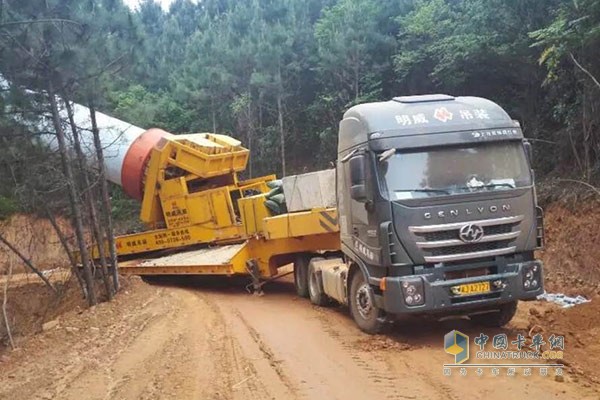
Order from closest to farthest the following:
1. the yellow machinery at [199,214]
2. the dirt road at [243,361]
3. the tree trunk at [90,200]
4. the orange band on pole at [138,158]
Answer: the dirt road at [243,361]
the tree trunk at [90,200]
the yellow machinery at [199,214]
the orange band on pole at [138,158]

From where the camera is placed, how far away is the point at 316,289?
997 cm

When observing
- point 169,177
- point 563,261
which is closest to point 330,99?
point 169,177

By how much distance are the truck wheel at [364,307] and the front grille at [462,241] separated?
96 centimetres

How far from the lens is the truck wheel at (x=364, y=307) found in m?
7.18

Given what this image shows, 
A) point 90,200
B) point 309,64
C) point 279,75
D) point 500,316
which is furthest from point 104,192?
point 309,64

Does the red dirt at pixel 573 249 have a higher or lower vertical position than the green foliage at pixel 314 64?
lower

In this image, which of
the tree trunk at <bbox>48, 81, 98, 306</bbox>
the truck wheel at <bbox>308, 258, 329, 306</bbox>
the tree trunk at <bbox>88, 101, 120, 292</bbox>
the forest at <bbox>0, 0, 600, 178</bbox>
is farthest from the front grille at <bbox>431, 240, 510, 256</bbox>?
the tree trunk at <bbox>88, 101, 120, 292</bbox>

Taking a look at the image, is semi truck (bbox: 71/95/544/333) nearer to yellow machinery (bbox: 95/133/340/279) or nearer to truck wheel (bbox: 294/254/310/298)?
truck wheel (bbox: 294/254/310/298)

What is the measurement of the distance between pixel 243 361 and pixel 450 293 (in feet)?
7.88

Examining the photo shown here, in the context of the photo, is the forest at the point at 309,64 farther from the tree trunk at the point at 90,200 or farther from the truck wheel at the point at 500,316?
the truck wheel at the point at 500,316

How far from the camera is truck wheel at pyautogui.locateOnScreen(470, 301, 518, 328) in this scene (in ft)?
23.6

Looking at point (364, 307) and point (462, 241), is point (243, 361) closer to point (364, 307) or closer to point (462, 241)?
point (364, 307)

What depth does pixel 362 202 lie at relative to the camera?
Answer: 23.2 feet

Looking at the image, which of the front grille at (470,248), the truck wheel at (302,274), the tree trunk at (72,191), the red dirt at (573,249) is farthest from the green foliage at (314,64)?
the front grille at (470,248)
